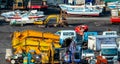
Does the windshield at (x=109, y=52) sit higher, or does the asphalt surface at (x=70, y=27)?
the windshield at (x=109, y=52)

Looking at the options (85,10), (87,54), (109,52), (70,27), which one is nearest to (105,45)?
(109,52)

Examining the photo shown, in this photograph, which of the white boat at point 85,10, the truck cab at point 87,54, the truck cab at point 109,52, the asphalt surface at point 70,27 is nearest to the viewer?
the truck cab at point 87,54

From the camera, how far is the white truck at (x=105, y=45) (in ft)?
101

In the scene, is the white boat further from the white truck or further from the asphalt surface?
the white truck

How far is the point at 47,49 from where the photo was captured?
104 feet

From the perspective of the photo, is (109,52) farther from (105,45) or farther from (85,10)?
(85,10)

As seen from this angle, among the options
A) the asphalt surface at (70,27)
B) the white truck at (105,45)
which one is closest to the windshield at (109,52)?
the white truck at (105,45)

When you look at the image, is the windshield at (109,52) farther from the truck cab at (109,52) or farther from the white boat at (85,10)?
the white boat at (85,10)

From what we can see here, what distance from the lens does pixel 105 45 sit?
1244 inches

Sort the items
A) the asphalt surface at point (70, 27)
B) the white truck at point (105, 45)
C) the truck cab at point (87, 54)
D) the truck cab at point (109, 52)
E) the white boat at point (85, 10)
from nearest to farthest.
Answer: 1. the truck cab at point (87, 54)
2. the truck cab at point (109, 52)
3. the white truck at point (105, 45)
4. the asphalt surface at point (70, 27)
5. the white boat at point (85, 10)

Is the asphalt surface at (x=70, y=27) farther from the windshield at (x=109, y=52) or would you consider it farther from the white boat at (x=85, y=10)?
the windshield at (x=109, y=52)

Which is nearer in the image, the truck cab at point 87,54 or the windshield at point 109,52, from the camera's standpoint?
the truck cab at point 87,54

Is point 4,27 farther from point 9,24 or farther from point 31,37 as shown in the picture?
point 31,37

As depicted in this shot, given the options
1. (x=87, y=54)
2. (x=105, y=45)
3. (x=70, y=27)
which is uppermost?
(x=105, y=45)
